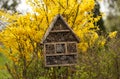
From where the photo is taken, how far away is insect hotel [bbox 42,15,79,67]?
8656 mm

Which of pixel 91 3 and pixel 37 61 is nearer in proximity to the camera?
pixel 37 61

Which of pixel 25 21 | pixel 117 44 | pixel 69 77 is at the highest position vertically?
pixel 25 21

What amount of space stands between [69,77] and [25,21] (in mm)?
1774

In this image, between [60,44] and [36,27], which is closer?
[60,44]

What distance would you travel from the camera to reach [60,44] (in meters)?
8.84

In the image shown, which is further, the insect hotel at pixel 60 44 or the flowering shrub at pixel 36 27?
the flowering shrub at pixel 36 27

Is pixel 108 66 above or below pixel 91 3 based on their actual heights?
below

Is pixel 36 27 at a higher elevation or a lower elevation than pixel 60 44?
higher

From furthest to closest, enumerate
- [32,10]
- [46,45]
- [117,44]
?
[32,10]
[117,44]
[46,45]

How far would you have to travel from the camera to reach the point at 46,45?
8.73m

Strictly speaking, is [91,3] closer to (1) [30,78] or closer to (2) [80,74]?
(2) [80,74]

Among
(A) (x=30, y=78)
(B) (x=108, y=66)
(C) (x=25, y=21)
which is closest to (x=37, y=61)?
(A) (x=30, y=78)

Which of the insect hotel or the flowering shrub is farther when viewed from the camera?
the flowering shrub

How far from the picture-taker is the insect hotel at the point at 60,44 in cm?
866
